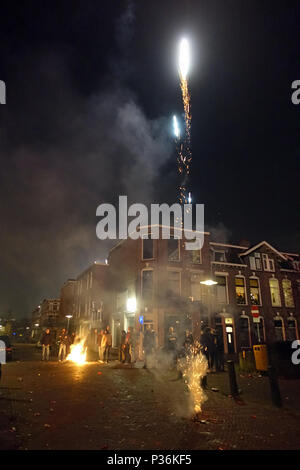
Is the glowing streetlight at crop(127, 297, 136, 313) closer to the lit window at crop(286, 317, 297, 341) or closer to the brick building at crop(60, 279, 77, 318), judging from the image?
the lit window at crop(286, 317, 297, 341)

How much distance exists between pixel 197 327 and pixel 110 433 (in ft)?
63.0

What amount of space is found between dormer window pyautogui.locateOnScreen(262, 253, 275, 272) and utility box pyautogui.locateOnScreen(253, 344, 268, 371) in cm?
1765

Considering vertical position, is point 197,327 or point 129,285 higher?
point 129,285

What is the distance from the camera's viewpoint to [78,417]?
5.36 meters

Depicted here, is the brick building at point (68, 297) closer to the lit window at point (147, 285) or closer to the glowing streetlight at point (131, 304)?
the glowing streetlight at point (131, 304)

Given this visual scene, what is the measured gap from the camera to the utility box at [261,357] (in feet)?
36.6

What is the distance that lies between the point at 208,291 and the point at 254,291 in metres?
5.15

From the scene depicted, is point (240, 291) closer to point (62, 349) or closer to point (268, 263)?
point (268, 263)

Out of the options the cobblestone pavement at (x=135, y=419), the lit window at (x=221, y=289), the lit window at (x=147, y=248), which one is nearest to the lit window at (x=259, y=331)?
the lit window at (x=221, y=289)

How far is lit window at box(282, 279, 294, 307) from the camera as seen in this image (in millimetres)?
27453

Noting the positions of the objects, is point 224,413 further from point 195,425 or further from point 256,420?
point 195,425

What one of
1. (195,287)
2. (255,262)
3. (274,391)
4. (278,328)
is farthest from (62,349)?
(278,328)
